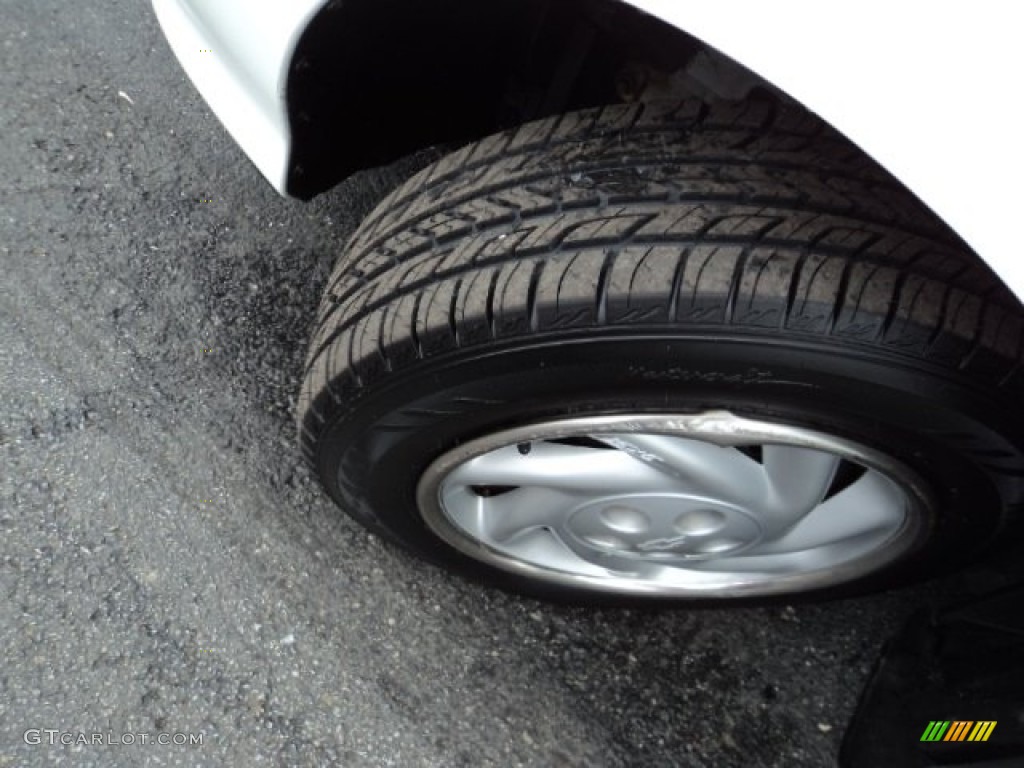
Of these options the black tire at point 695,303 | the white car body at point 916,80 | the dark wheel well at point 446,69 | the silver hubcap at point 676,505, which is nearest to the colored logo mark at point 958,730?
the silver hubcap at point 676,505

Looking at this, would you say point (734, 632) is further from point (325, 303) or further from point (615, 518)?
point (325, 303)

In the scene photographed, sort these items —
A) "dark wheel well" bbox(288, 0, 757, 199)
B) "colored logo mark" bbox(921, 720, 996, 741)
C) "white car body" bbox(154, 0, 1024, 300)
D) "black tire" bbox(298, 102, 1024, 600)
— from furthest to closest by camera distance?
"colored logo mark" bbox(921, 720, 996, 741) < "dark wheel well" bbox(288, 0, 757, 199) < "black tire" bbox(298, 102, 1024, 600) < "white car body" bbox(154, 0, 1024, 300)

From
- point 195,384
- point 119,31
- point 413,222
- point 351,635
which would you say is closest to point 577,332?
point 413,222

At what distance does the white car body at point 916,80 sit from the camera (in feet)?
2.79

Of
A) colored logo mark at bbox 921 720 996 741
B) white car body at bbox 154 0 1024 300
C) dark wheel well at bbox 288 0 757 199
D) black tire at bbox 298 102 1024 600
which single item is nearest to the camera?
white car body at bbox 154 0 1024 300

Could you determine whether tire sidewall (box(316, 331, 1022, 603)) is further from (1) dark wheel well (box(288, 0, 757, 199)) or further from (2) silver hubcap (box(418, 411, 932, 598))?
(1) dark wheel well (box(288, 0, 757, 199))

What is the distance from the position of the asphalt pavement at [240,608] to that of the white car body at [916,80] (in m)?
1.06

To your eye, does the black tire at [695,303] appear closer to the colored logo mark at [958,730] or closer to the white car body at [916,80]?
the white car body at [916,80]

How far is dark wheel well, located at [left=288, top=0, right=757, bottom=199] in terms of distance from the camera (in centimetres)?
128

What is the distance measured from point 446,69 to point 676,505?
72 centimetres

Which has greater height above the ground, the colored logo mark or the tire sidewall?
the tire sidewall

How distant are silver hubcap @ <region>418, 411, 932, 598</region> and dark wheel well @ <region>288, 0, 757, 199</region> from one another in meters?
0.48

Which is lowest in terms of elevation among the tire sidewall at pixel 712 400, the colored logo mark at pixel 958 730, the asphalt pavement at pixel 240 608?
the asphalt pavement at pixel 240 608

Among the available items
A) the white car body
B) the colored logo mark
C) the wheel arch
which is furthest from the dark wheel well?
the colored logo mark
